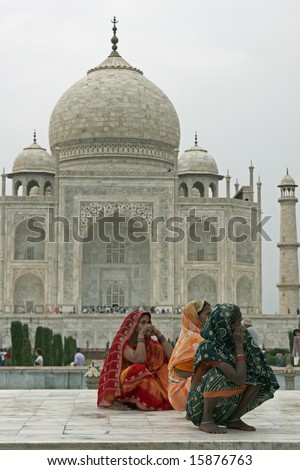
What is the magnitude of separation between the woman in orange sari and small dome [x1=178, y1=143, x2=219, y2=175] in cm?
2775

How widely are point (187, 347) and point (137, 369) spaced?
1.91ft

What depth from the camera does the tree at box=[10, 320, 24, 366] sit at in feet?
54.5

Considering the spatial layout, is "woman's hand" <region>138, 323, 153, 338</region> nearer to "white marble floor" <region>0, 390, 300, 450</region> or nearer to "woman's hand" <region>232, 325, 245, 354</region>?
"white marble floor" <region>0, 390, 300, 450</region>

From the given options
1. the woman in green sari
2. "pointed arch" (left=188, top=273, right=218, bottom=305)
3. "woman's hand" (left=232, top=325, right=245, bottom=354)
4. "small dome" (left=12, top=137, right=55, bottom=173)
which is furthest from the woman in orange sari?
"small dome" (left=12, top=137, right=55, bottom=173)

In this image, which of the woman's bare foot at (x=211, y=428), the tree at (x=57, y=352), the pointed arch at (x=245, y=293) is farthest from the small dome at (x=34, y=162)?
the woman's bare foot at (x=211, y=428)

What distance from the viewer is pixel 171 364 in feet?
24.1

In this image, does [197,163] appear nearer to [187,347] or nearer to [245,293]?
[245,293]

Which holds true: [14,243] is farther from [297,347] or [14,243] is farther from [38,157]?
[297,347]

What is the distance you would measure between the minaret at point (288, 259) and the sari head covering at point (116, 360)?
2337 cm

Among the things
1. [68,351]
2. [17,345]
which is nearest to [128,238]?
[68,351]

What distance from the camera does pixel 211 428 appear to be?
6.18 m
